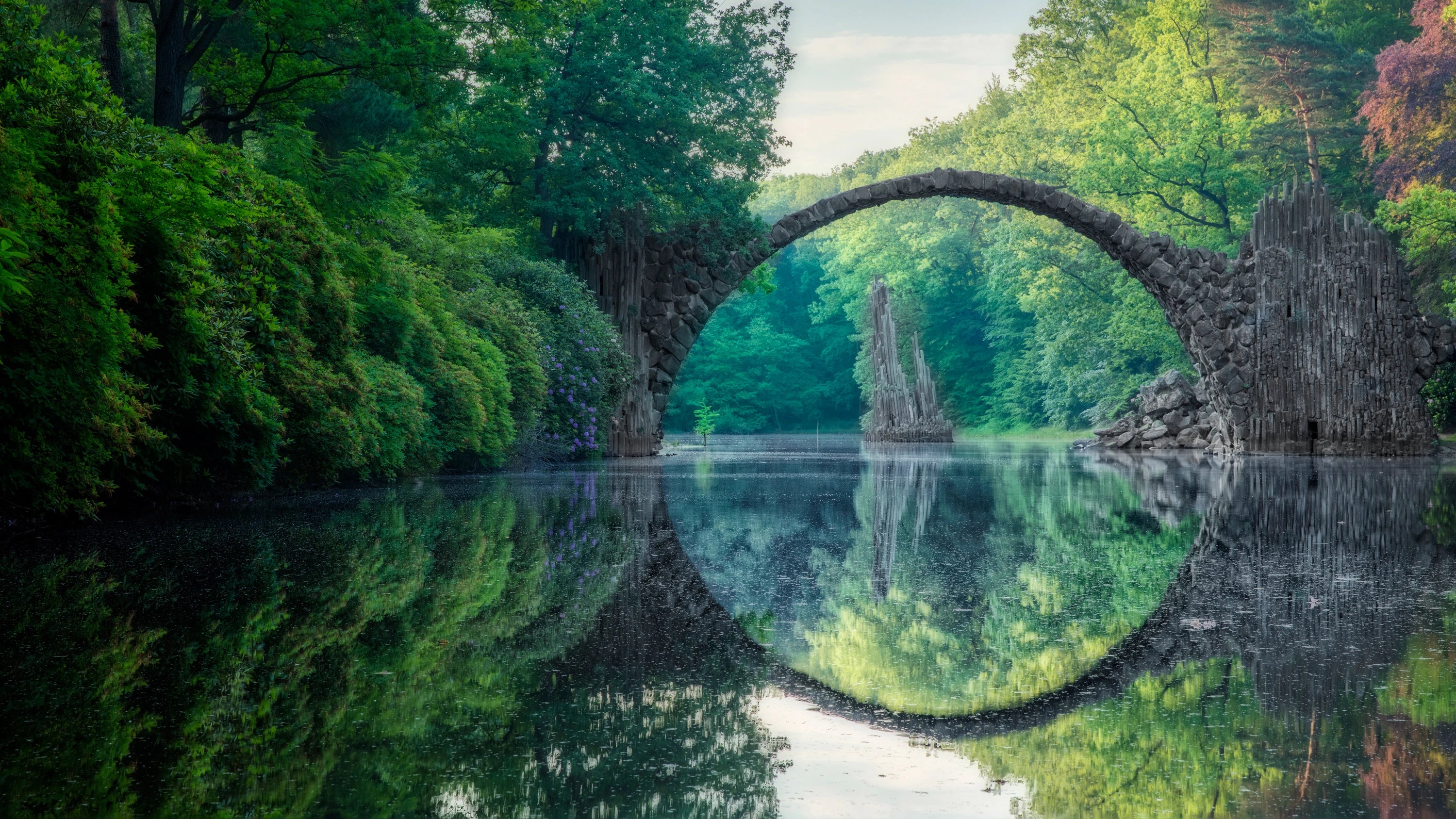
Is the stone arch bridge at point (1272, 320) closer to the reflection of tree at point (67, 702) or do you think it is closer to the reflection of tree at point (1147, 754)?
the reflection of tree at point (67, 702)

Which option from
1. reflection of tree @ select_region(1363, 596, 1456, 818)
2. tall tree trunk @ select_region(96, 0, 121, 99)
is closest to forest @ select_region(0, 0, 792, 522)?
tall tree trunk @ select_region(96, 0, 121, 99)

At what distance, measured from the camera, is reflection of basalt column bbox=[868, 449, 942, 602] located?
6207mm

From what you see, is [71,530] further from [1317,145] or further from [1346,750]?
[1317,145]

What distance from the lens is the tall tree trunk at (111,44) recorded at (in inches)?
414

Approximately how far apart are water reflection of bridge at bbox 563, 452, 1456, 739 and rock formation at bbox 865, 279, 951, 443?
24.5 meters

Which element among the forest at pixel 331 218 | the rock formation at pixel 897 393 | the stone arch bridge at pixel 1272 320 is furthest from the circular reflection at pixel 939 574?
the rock formation at pixel 897 393

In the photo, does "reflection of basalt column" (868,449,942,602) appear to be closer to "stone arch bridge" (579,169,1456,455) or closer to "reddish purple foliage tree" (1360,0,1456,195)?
"stone arch bridge" (579,169,1456,455)

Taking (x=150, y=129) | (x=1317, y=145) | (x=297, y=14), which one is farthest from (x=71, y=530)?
(x=1317, y=145)

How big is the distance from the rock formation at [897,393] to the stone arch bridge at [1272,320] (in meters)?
12.5

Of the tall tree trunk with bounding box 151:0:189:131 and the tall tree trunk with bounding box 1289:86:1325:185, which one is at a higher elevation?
the tall tree trunk with bounding box 1289:86:1325:185

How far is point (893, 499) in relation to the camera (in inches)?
443

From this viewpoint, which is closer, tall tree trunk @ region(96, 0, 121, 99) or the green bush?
the green bush

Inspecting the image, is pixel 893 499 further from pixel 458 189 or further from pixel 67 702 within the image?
pixel 458 189

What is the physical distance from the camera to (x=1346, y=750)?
8.98 feet
